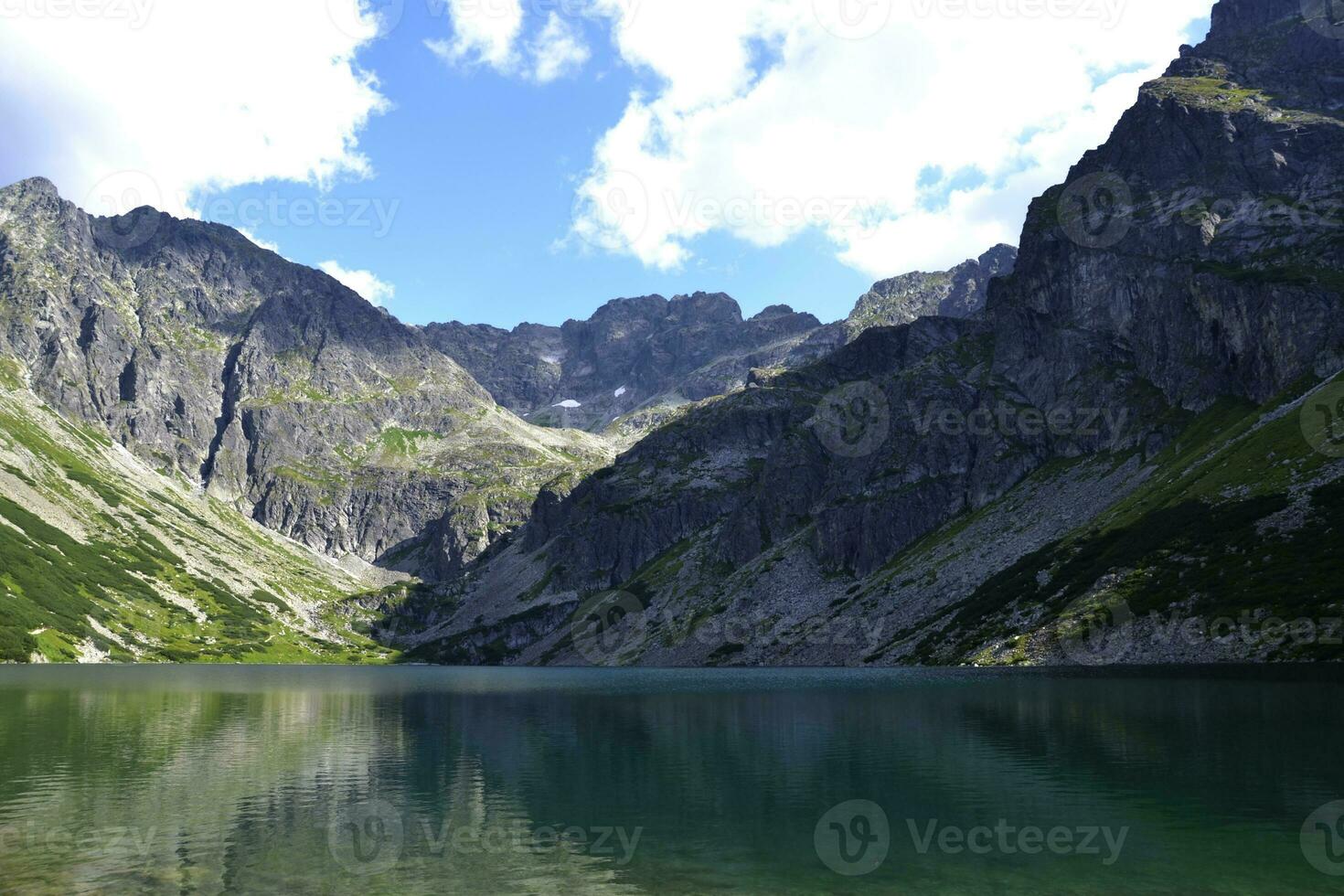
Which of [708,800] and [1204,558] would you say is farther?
[1204,558]

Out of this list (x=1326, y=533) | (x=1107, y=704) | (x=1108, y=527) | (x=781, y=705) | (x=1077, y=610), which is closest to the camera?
(x=1107, y=704)

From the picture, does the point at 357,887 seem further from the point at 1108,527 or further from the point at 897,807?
the point at 1108,527

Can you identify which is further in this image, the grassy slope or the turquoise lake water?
the grassy slope

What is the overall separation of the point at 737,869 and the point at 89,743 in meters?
56.2

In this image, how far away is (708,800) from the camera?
42.5 meters

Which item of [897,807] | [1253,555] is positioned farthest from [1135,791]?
[1253,555]

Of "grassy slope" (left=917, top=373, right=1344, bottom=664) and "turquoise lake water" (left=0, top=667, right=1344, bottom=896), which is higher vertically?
"grassy slope" (left=917, top=373, right=1344, bottom=664)

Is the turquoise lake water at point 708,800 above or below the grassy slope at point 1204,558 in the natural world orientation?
below

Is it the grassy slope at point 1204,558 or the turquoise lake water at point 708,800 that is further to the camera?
the grassy slope at point 1204,558

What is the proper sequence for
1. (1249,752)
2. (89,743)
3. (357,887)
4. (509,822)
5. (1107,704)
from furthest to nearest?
(1107,704), (89,743), (1249,752), (509,822), (357,887)

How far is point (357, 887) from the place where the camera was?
93.8 feet

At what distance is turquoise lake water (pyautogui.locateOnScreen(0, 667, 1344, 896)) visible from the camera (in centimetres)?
2953

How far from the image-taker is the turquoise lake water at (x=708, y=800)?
1163 inches

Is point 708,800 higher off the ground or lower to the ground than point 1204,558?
lower
